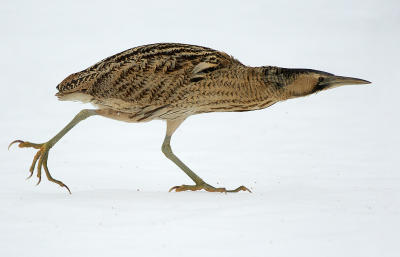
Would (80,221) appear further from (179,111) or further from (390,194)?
(390,194)

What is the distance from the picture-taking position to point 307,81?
222 inches

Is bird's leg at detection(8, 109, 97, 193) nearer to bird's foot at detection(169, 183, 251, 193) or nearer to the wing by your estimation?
the wing

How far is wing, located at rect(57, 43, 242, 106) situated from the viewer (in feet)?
18.0

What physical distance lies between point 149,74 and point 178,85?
0.82 ft

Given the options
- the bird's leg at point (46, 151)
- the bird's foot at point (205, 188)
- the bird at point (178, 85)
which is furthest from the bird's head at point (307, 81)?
the bird's leg at point (46, 151)

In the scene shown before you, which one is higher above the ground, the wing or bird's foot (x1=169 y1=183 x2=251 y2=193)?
the wing

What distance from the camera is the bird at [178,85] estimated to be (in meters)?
5.49

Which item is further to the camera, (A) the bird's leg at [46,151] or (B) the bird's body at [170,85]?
(A) the bird's leg at [46,151]

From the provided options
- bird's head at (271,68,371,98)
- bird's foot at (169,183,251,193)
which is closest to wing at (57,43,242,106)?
bird's head at (271,68,371,98)

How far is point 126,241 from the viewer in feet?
13.9

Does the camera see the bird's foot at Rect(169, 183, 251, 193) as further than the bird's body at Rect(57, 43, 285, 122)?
Yes

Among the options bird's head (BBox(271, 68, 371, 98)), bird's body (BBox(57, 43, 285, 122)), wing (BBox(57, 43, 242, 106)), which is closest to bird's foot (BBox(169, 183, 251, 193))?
bird's body (BBox(57, 43, 285, 122))

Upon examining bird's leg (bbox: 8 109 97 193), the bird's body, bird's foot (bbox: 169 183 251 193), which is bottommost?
bird's foot (bbox: 169 183 251 193)

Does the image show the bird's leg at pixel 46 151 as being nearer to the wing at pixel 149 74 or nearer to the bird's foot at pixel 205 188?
the wing at pixel 149 74
